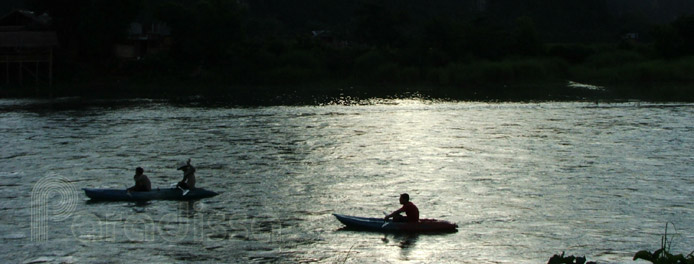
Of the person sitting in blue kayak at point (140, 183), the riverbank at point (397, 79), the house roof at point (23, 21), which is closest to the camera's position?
the person sitting in blue kayak at point (140, 183)

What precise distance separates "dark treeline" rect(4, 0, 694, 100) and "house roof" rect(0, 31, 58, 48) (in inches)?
79.6

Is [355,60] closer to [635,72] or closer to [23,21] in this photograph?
[635,72]

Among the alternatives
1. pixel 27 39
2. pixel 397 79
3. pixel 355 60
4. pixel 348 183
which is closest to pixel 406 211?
pixel 348 183

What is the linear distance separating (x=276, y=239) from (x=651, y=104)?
41.3m

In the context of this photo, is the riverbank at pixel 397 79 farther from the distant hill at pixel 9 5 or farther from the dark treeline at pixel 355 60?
the distant hill at pixel 9 5

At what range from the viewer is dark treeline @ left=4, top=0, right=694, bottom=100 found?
67.4 metres

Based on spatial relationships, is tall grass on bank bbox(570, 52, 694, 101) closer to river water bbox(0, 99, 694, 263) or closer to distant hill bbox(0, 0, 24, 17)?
river water bbox(0, 99, 694, 263)

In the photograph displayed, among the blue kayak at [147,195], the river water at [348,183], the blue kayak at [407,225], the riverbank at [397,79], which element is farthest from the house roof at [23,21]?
the blue kayak at [407,225]

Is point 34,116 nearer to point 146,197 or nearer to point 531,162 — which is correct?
point 146,197

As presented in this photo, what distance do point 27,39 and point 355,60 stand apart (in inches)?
1179

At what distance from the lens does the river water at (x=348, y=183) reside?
19.1 meters

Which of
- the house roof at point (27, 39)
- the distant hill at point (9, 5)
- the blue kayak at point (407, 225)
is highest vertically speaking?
the distant hill at point (9, 5)

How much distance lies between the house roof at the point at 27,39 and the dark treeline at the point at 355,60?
6.63 feet

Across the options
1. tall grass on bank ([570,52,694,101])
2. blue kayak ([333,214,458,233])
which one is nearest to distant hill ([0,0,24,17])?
tall grass on bank ([570,52,694,101])
